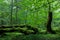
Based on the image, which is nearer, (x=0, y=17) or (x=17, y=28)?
(x=17, y=28)

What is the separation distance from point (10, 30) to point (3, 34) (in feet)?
4.11

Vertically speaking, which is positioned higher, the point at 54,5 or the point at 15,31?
the point at 54,5

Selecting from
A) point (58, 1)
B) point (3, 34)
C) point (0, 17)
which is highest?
point (58, 1)

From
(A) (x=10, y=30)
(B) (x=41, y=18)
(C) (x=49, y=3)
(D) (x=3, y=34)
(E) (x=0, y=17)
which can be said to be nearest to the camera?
(D) (x=3, y=34)

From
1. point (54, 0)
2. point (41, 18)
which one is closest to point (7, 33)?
point (54, 0)

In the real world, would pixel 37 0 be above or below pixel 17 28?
above

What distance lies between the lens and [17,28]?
16.4 metres

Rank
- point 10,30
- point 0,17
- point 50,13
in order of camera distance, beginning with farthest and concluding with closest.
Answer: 1. point 0,17
2. point 50,13
3. point 10,30

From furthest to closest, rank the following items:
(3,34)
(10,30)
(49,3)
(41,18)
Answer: (41,18)
(49,3)
(10,30)
(3,34)

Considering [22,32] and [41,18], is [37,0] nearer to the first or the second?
[22,32]

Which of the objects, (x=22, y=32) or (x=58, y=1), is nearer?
(x=22, y=32)

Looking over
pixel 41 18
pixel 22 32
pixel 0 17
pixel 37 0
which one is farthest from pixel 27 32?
pixel 0 17

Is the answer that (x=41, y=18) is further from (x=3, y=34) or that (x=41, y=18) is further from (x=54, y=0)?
(x=3, y=34)

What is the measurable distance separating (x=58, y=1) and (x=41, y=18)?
762 cm
